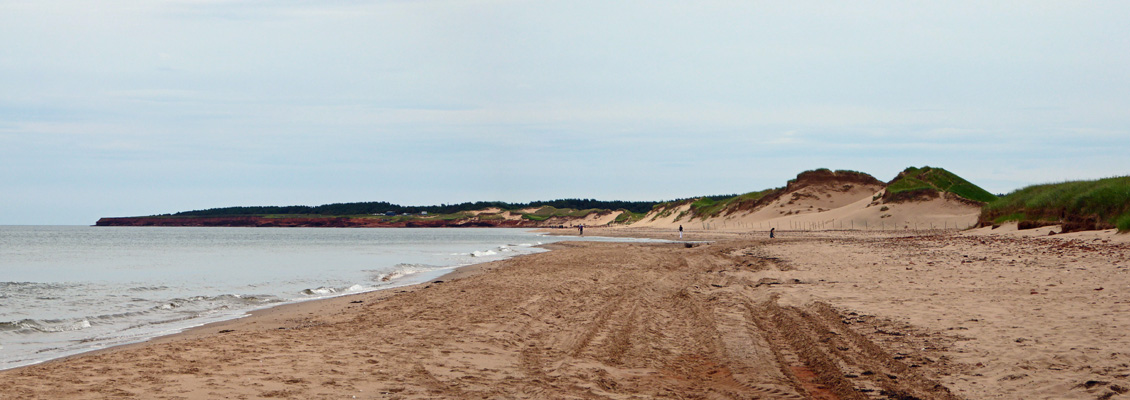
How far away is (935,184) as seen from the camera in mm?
65500

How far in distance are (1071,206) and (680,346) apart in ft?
89.7

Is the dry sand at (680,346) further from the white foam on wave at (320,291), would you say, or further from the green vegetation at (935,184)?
the green vegetation at (935,184)

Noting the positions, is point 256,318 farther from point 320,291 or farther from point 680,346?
point 680,346

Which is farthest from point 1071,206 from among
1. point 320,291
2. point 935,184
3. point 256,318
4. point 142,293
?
point 935,184

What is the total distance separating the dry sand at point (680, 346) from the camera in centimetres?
666

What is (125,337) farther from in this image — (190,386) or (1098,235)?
(1098,235)

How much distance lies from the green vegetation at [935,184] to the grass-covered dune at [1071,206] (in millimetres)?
23719

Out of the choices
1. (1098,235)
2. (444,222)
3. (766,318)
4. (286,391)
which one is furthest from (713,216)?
(444,222)

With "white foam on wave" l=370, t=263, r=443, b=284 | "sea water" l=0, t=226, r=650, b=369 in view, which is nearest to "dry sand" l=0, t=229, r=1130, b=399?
"sea water" l=0, t=226, r=650, b=369

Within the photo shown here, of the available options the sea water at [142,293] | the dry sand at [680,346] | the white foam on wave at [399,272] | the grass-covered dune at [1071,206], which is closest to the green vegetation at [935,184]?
the grass-covered dune at [1071,206]

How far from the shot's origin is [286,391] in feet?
21.8

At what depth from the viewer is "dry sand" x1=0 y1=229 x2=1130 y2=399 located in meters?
6.66

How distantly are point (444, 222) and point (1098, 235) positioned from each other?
555ft

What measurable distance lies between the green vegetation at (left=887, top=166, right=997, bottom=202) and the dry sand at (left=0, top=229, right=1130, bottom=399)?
52.0m
